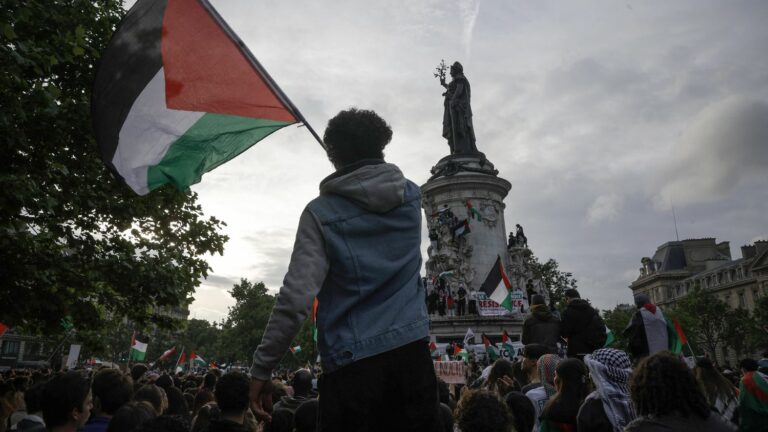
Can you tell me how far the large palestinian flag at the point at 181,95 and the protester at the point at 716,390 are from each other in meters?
6.03

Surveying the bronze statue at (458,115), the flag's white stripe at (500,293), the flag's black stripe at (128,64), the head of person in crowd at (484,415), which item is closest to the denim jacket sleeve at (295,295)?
the head of person in crowd at (484,415)

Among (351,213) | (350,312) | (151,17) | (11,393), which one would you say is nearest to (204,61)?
(151,17)

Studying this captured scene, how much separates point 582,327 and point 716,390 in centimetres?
176

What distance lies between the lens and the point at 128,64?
4.85 m

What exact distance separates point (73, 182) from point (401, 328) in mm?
10605

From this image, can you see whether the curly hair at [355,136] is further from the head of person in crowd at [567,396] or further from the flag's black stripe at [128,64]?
the head of person in crowd at [567,396]

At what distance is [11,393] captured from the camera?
793 cm

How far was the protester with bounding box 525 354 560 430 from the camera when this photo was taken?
586 centimetres

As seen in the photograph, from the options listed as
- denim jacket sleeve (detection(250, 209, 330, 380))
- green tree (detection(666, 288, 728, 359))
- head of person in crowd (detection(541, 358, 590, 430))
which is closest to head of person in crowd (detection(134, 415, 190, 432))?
denim jacket sleeve (detection(250, 209, 330, 380))

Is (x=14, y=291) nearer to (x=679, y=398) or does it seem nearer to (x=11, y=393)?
(x=11, y=393)

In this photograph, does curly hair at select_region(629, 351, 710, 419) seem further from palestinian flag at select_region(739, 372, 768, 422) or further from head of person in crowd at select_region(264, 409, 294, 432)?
palestinian flag at select_region(739, 372, 768, 422)

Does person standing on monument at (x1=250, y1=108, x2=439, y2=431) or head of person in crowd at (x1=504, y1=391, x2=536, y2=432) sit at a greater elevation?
person standing on monument at (x1=250, y1=108, x2=439, y2=431)

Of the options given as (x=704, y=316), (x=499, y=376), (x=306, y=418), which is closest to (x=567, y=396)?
(x=499, y=376)

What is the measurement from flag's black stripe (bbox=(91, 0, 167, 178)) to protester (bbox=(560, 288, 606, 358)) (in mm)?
6128
